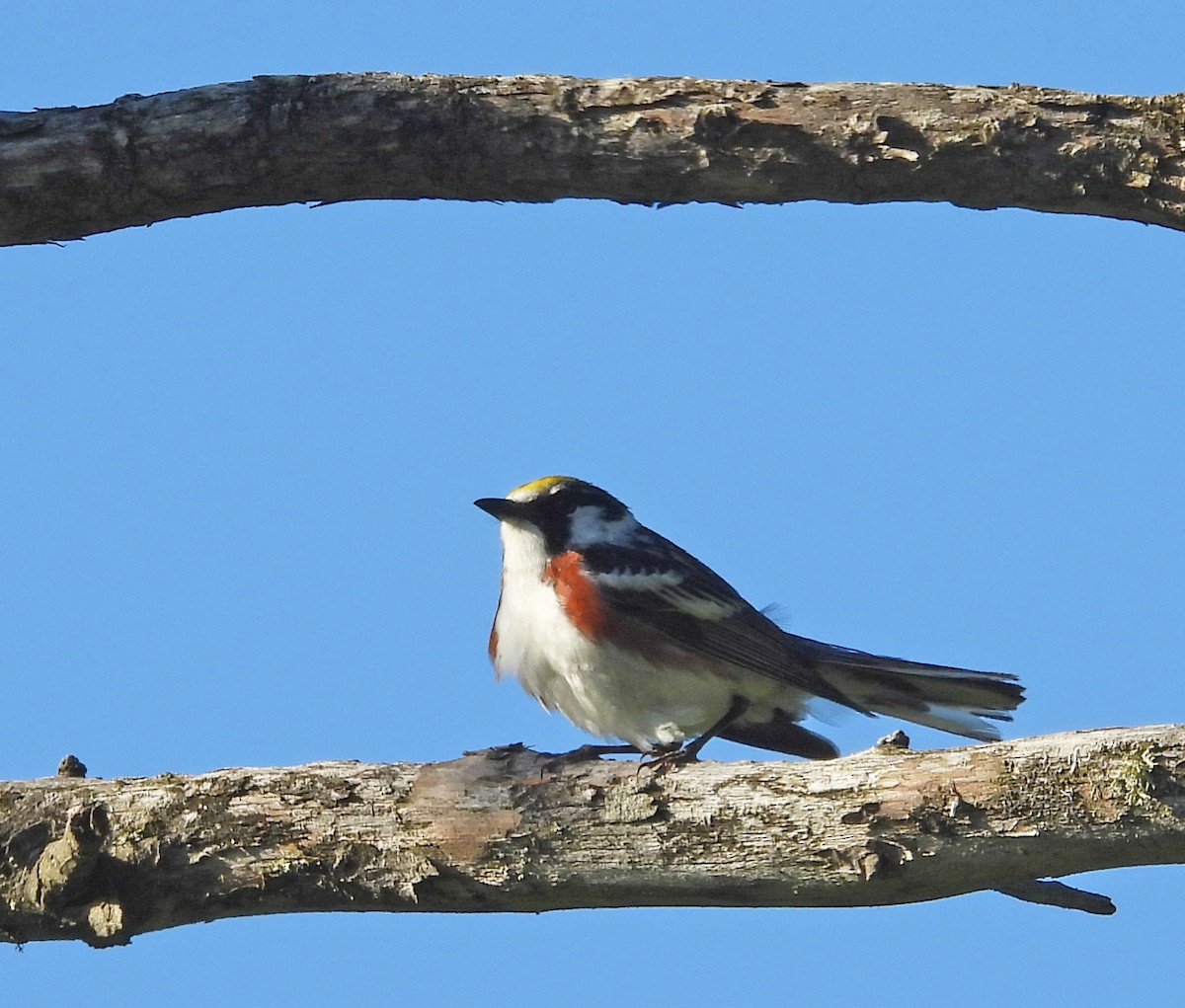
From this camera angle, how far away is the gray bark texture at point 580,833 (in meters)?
3.77

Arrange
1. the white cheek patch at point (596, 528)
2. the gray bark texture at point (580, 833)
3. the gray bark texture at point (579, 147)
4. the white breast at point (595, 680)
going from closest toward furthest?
the gray bark texture at point (580, 833), the gray bark texture at point (579, 147), the white breast at point (595, 680), the white cheek patch at point (596, 528)

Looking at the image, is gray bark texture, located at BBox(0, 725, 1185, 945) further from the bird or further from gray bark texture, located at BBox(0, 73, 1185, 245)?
gray bark texture, located at BBox(0, 73, 1185, 245)

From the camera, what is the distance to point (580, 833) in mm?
4352

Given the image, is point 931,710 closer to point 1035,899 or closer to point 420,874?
point 1035,899

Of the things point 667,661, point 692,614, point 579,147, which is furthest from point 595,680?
point 579,147

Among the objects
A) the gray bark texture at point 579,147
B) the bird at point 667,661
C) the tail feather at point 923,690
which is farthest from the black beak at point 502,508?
the gray bark texture at point 579,147

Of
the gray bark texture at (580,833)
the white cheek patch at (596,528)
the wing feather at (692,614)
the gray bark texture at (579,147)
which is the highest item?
the gray bark texture at (579,147)

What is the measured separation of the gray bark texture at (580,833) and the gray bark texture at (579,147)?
190cm

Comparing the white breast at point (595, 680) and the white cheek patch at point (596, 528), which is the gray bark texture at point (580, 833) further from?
the white cheek patch at point (596, 528)

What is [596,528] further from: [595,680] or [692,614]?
[595,680]

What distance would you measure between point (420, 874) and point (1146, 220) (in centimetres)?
311

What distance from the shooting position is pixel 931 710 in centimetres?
670

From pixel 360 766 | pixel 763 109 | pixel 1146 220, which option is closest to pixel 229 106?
pixel 763 109

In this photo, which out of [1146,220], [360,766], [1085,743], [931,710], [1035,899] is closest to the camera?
[1085,743]
